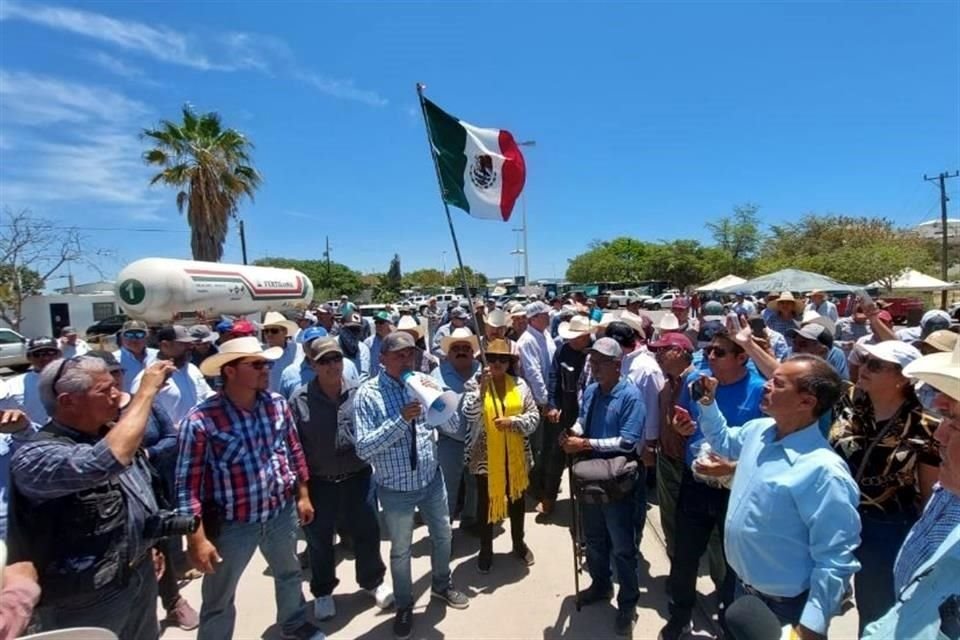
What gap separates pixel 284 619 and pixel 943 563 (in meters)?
3.26

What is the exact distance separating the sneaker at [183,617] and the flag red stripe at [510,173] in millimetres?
3892

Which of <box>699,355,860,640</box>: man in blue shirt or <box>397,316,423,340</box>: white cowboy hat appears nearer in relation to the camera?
<box>699,355,860,640</box>: man in blue shirt

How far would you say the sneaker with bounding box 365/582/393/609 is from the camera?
3.58 metres

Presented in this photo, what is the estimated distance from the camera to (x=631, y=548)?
3186mm

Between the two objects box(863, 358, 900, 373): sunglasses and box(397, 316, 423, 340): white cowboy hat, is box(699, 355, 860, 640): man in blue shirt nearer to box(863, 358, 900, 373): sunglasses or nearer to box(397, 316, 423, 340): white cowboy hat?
box(863, 358, 900, 373): sunglasses

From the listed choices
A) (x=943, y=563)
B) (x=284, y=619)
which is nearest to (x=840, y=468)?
(x=943, y=563)

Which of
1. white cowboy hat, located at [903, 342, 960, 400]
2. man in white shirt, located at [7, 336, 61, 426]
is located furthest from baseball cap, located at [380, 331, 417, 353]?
man in white shirt, located at [7, 336, 61, 426]

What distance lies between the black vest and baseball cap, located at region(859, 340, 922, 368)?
138 inches

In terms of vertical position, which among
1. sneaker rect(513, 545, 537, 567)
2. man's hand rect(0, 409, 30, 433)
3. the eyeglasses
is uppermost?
the eyeglasses

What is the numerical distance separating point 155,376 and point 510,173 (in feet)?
10.9

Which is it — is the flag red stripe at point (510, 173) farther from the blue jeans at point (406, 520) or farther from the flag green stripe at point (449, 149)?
the blue jeans at point (406, 520)

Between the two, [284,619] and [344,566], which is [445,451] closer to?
[344,566]

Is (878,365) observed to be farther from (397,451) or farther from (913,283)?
(913,283)

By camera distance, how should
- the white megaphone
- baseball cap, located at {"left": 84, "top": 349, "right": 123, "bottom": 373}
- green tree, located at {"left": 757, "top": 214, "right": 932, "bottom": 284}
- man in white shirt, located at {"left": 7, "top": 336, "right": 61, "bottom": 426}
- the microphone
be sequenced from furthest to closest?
green tree, located at {"left": 757, "top": 214, "right": 932, "bottom": 284} → man in white shirt, located at {"left": 7, "top": 336, "right": 61, "bottom": 426} → the white megaphone → baseball cap, located at {"left": 84, "top": 349, "right": 123, "bottom": 373} → the microphone
